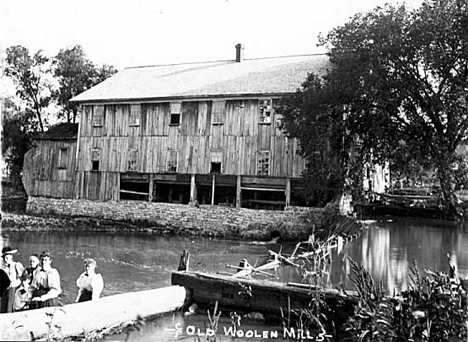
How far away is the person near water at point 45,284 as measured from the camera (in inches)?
303

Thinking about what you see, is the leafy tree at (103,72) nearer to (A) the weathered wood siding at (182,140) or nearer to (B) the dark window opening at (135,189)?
(A) the weathered wood siding at (182,140)

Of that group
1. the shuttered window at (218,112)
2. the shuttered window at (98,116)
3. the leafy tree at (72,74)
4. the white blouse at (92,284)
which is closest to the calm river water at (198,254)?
the white blouse at (92,284)

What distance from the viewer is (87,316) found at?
775cm

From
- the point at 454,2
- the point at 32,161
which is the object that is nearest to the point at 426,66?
the point at 454,2

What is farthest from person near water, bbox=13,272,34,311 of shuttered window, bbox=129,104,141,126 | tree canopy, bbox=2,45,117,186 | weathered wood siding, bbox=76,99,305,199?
tree canopy, bbox=2,45,117,186

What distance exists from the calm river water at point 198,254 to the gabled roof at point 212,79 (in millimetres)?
6871

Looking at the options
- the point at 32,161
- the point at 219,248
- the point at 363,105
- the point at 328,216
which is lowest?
the point at 219,248

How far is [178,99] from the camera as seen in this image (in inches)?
1011

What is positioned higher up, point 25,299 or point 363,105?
point 363,105

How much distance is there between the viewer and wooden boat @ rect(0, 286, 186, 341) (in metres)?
6.74

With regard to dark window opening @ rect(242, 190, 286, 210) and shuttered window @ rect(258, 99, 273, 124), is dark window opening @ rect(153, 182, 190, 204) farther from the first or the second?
shuttered window @ rect(258, 99, 273, 124)

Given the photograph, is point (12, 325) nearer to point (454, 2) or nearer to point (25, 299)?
point (25, 299)

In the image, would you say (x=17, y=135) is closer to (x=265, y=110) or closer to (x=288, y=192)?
(x=265, y=110)

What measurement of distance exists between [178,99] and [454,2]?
1286cm
